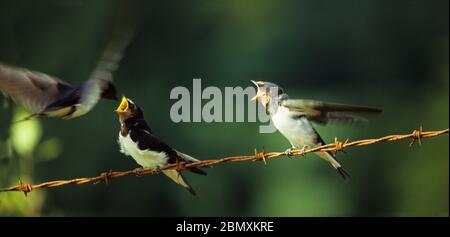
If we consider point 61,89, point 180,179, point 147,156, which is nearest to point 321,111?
point 180,179

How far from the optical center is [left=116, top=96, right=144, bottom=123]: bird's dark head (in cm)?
536

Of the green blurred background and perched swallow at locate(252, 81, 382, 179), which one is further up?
the green blurred background

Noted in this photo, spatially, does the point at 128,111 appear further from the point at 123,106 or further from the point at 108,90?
the point at 108,90

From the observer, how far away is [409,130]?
55.3 ft

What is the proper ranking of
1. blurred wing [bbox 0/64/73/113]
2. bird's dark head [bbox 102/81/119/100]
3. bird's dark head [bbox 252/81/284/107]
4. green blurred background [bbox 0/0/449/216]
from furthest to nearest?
1. green blurred background [bbox 0/0/449/216]
2. bird's dark head [bbox 102/81/119/100]
3. blurred wing [bbox 0/64/73/113]
4. bird's dark head [bbox 252/81/284/107]

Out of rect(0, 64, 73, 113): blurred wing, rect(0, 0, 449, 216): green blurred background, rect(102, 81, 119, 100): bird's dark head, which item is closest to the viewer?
rect(0, 64, 73, 113): blurred wing

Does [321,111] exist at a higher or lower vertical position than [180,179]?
higher

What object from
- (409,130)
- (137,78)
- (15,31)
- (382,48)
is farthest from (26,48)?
(382,48)

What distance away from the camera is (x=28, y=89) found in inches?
216

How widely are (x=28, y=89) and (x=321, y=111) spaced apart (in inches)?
51.0

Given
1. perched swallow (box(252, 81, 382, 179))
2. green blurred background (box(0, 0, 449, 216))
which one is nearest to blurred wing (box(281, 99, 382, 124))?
perched swallow (box(252, 81, 382, 179))

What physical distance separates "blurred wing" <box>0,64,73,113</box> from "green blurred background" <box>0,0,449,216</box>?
7.43 meters

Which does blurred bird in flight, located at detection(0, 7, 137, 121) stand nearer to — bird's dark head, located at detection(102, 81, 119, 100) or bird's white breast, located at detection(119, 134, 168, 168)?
bird's dark head, located at detection(102, 81, 119, 100)
